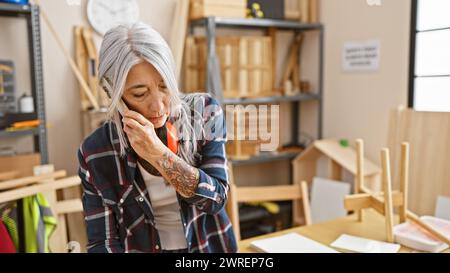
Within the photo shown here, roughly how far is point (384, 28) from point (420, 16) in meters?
0.12

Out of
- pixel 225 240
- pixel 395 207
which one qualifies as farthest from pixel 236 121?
pixel 395 207

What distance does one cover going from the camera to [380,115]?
97 centimetres

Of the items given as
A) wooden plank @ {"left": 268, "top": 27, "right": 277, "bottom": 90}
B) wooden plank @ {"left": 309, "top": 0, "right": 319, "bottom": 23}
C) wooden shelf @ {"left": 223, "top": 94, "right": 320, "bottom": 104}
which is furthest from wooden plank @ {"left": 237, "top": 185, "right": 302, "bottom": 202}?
wooden plank @ {"left": 268, "top": 27, "right": 277, "bottom": 90}

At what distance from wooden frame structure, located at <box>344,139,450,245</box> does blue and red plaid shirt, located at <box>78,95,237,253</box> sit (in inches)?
15.1

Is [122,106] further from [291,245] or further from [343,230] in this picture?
[343,230]

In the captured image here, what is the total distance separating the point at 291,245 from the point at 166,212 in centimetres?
30

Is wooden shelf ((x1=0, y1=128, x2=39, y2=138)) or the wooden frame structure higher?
wooden shelf ((x1=0, y1=128, x2=39, y2=138))

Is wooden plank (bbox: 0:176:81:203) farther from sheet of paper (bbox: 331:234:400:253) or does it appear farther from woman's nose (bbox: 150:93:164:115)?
sheet of paper (bbox: 331:234:400:253)

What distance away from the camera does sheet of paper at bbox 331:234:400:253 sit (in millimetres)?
884

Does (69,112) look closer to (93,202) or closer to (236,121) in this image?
(93,202)

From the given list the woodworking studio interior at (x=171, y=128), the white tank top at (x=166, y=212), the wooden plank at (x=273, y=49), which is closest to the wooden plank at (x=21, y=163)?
the woodworking studio interior at (x=171, y=128)

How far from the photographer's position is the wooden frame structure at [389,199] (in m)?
0.85

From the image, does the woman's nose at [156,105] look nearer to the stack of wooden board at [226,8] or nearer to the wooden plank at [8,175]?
the wooden plank at [8,175]

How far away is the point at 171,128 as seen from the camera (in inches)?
22.8
